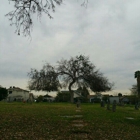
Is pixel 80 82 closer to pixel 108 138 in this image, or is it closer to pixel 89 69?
pixel 89 69

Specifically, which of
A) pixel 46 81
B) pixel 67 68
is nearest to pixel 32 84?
pixel 46 81

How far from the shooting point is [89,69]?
54688mm

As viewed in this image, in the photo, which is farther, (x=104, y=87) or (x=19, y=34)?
(x=104, y=87)

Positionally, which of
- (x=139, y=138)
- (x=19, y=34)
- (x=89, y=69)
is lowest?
(x=139, y=138)

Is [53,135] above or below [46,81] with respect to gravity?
below

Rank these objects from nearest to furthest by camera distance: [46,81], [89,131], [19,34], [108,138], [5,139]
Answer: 1. [5,139]
2. [108,138]
3. [89,131]
4. [19,34]
5. [46,81]

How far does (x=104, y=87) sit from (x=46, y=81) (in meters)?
13.3

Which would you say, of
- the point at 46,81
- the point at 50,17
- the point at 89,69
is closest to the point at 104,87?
the point at 89,69

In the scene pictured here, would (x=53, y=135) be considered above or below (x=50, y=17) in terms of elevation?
below

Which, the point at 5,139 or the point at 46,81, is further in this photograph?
the point at 46,81

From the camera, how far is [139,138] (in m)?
8.32

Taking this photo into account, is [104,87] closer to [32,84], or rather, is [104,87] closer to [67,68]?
[67,68]

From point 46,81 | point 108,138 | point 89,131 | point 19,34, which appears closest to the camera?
point 108,138

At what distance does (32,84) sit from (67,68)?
351 inches
